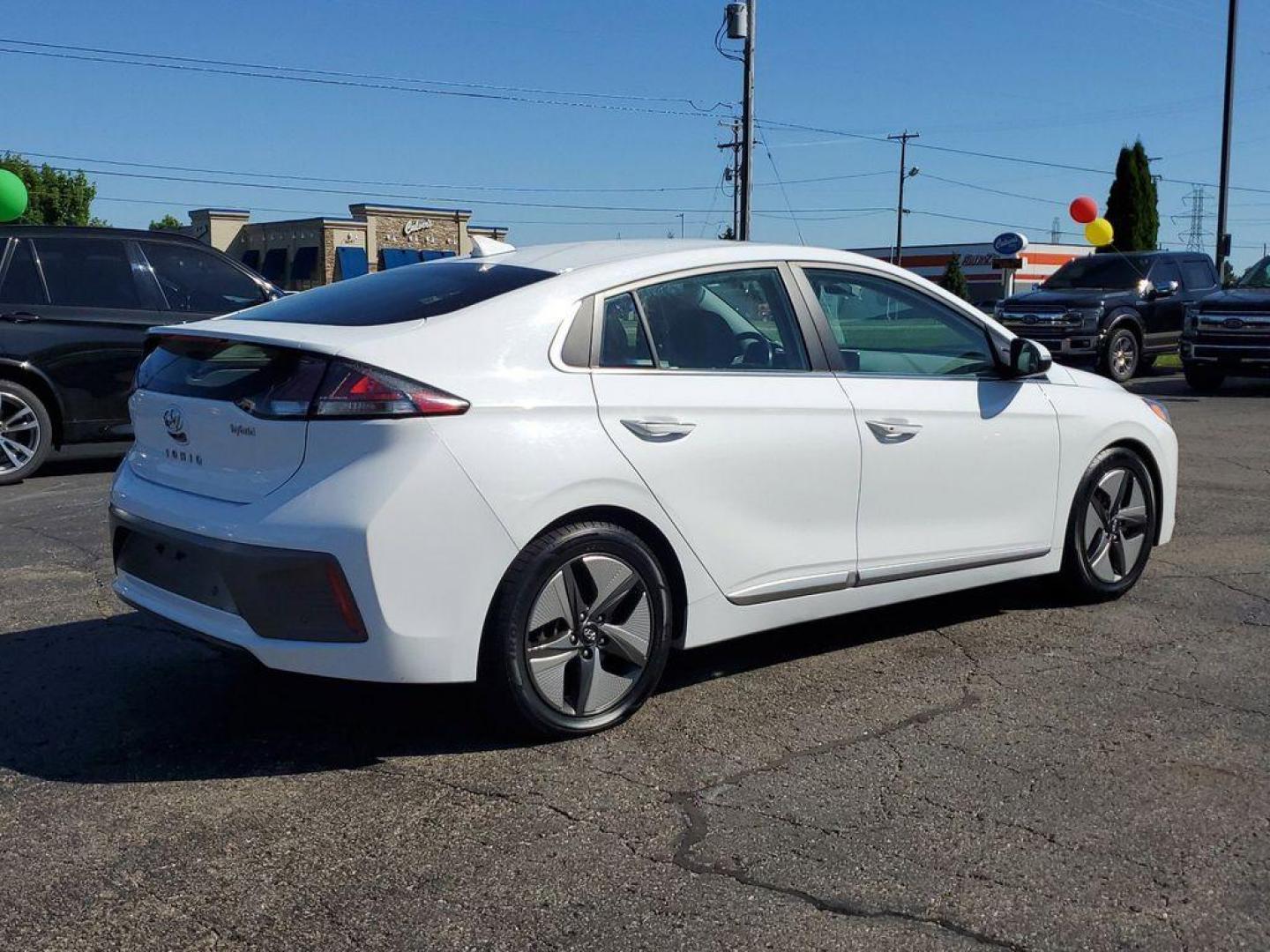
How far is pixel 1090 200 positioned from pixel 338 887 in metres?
29.0

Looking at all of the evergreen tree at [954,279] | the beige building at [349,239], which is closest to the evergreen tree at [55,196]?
the beige building at [349,239]

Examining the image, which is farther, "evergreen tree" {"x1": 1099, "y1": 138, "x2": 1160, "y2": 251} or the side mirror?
"evergreen tree" {"x1": 1099, "y1": 138, "x2": 1160, "y2": 251}

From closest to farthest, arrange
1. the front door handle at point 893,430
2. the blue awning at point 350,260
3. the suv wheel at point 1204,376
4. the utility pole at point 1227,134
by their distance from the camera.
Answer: the front door handle at point 893,430 < the suv wheel at point 1204,376 < the utility pole at point 1227,134 < the blue awning at point 350,260

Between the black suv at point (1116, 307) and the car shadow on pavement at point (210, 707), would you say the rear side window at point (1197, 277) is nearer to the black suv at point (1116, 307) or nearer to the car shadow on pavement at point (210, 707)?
the black suv at point (1116, 307)

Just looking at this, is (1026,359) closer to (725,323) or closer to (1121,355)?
(725,323)

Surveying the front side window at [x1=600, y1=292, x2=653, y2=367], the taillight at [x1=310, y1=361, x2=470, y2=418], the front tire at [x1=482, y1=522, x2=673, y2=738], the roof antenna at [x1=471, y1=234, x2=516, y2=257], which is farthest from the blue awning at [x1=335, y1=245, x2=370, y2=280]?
the taillight at [x1=310, y1=361, x2=470, y2=418]

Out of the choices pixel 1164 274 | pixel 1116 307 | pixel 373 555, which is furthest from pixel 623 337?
pixel 1164 274

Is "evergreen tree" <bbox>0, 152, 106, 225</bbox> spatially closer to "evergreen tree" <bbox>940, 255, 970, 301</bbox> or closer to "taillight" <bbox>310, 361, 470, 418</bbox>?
"evergreen tree" <bbox>940, 255, 970, 301</bbox>

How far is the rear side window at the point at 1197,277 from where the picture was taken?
19.6 metres

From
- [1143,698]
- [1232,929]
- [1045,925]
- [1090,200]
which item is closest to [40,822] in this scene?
[1045,925]

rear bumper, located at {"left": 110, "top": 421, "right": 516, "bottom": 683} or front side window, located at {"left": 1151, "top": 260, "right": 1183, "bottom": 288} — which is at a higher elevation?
front side window, located at {"left": 1151, "top": 260, "right": 1183, "bottom": 288}

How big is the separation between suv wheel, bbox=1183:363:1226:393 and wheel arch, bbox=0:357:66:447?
44.7ft

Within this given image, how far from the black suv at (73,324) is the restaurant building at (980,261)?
73046 mm

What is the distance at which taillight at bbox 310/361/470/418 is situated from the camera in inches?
151
